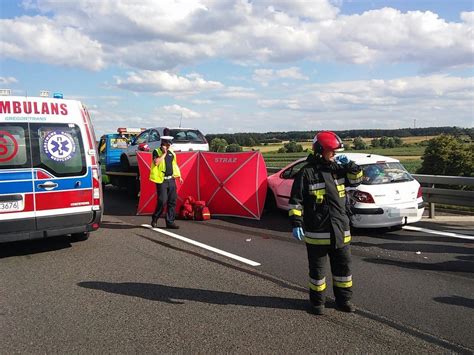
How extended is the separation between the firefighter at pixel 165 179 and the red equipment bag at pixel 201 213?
0.98 metres

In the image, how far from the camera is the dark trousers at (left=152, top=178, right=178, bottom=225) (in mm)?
9266

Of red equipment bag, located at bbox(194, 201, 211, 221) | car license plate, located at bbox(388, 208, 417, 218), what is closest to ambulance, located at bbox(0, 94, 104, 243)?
red equipment bag, located at bbox(194, 201, 211, 221)

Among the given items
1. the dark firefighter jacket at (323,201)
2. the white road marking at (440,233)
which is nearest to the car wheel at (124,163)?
the white road marking at (440,233)

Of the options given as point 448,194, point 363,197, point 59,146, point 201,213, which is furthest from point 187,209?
point 448,194

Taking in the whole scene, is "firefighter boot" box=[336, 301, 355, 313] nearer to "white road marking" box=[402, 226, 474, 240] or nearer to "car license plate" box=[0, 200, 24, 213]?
"white road marking" box=[402, 226, 474, 240]

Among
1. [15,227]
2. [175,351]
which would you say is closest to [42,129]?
[15,227]

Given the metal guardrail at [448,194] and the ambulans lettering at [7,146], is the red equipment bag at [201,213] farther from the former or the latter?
the metal guardrail at [448,194]

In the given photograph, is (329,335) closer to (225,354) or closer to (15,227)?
(225,354)

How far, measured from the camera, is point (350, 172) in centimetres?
464

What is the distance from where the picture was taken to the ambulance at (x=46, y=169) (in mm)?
6543

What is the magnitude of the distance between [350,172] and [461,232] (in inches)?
193

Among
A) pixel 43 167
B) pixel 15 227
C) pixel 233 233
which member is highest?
pixel 43 167

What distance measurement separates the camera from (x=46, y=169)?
6.82m

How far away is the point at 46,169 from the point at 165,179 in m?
2.87
